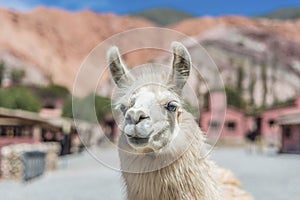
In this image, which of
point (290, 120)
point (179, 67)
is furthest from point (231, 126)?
point (179, 67)

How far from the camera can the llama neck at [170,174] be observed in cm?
338

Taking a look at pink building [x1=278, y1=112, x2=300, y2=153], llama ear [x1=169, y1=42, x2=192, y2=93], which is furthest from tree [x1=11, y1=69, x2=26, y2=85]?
llama ear [x1=169, y1=42, x2=192, y2=93]

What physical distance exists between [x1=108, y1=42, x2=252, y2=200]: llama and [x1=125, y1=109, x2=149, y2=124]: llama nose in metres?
0.01

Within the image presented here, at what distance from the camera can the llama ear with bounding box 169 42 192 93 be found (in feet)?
10.5

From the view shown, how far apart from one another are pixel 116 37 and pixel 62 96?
8698 centimetres

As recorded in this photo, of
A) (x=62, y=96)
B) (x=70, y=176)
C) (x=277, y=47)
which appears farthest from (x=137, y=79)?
(x=277, y=47)

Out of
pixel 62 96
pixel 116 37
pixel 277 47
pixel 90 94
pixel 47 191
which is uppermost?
pixel 277 47

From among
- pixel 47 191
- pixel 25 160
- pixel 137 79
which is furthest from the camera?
pixel 25 160

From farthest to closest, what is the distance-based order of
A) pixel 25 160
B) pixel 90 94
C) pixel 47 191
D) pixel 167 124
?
1. pixel 25 160
2. pixel 47 191
3. pixel 90 94
4. pixel 167 124

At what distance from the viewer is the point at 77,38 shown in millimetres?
147750

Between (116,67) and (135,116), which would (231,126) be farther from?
(135,116)

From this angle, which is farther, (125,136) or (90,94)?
(90,94)

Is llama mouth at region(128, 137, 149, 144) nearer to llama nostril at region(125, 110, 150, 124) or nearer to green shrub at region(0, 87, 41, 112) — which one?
llama nostril at region(125, 110, 150, 124)

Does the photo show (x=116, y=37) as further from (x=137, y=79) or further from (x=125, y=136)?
(x=125, y=136)
